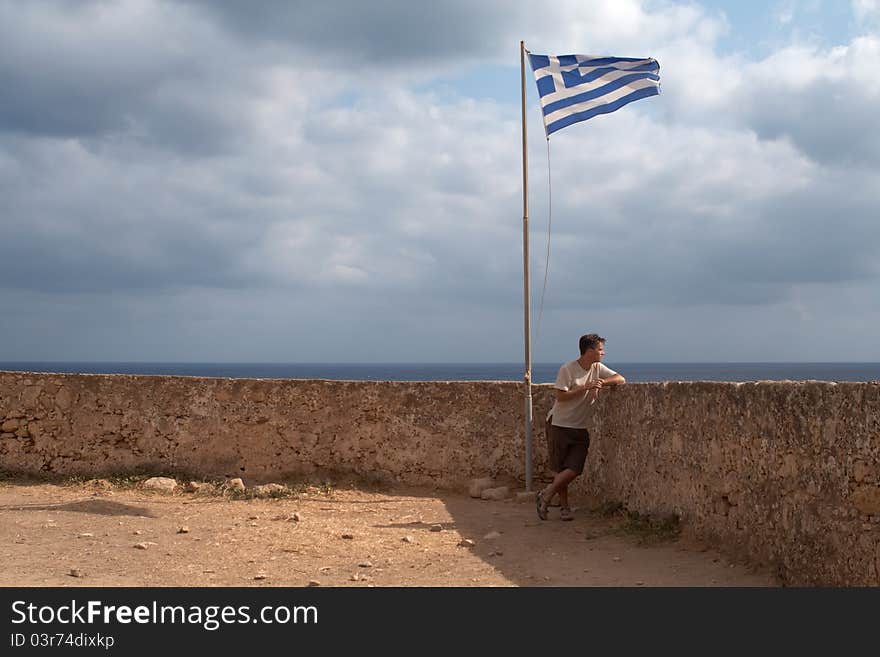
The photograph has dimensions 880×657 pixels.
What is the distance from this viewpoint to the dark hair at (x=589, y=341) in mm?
7086

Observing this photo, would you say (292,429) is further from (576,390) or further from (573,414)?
(576,390)

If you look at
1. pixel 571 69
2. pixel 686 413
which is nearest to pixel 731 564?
pixel 686 413

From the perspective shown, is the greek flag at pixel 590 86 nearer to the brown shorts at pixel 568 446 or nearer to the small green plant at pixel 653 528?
the brown shorts at pixel 568 446

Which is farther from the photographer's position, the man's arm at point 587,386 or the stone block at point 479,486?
the stone block at point 479,486

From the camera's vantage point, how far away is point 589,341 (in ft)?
23.3

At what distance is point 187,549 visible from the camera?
591 cm

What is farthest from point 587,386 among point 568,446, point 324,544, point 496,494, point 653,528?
point 324,544

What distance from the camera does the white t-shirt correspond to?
720 cm

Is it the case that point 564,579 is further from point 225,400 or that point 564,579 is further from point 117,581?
point 225,400

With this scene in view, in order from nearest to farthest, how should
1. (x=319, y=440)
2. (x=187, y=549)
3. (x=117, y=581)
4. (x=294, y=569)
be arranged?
(x=117, y=581)
(x=294, y=569)
(x=187, y=549)
(x=319, y=440)

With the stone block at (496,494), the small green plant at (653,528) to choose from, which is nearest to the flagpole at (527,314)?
the stone block at (496,494)

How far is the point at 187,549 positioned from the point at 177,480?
274 cm

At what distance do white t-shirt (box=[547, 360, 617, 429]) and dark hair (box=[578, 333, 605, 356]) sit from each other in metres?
0.16

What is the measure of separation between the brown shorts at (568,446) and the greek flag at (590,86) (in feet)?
10.1
